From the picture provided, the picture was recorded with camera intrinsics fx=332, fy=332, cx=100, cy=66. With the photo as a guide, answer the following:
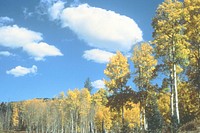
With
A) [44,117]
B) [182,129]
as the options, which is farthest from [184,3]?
[44,117]

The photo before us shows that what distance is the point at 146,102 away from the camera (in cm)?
4100

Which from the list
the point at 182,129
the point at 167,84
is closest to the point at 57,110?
the point at 167,84

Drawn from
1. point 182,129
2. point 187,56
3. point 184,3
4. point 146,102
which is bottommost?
point 182,129

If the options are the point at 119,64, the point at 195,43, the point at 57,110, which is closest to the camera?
the point at 195,43

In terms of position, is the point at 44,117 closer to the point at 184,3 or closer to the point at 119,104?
the point at 119,104

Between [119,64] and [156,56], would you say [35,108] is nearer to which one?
[119,64]

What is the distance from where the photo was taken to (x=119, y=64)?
44.6m

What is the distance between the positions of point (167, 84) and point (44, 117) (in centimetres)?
9027

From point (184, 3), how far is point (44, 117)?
93.1m

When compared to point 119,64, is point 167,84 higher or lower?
lower

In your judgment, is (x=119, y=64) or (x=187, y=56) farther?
(x=119, y=64)

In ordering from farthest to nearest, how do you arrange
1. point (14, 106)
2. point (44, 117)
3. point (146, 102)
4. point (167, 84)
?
1. point (14, 106)
2. point (44, 117)
3. point (146, 102)
4. point (167, 84)

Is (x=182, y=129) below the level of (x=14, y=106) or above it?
below

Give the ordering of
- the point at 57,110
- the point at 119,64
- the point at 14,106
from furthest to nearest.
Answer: the point at 14,106, the point at 57,110, the point at 119,64
